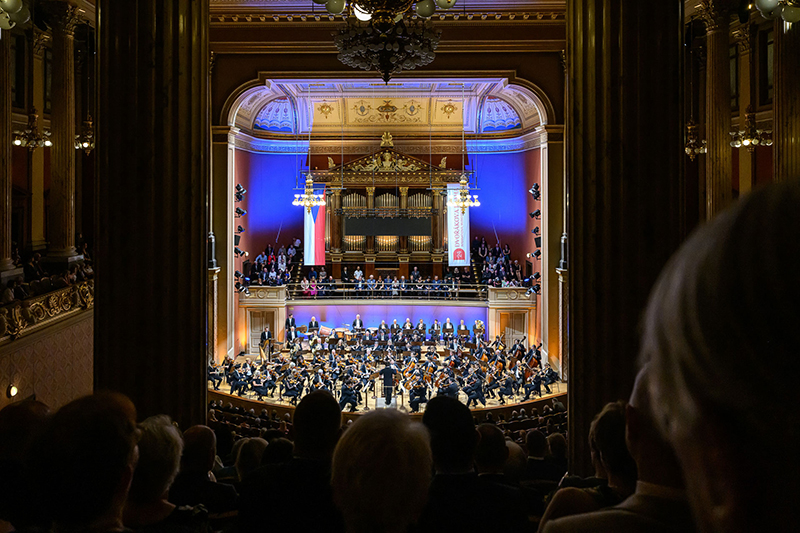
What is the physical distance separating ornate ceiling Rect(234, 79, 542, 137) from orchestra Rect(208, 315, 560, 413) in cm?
767

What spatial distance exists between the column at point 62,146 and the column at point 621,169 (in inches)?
470

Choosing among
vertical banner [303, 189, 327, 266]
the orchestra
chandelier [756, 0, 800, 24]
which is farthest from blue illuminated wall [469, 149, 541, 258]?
chandelier [756, 0, 800, 24]

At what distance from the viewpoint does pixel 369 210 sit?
71.1 feet

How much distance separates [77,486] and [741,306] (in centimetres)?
140

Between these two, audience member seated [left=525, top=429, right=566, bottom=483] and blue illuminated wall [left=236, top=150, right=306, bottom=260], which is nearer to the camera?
audience member seated [left=525, top=429, right=566, bottom=483]

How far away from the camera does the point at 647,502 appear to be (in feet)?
3.35

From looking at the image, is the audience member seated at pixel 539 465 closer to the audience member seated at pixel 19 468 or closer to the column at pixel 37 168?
the audience member seated at pixel 19 468

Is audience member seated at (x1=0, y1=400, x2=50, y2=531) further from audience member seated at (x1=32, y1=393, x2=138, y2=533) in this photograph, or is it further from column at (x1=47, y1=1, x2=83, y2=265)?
column at (x1=47, y1=1, x2=83, y2=265)

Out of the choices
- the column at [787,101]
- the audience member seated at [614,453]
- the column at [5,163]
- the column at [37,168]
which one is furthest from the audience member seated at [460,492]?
the column at [37,168]

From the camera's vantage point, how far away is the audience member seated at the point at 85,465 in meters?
1.36

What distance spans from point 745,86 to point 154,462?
16.1 metres

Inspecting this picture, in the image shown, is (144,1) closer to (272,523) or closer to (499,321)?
(272,523)

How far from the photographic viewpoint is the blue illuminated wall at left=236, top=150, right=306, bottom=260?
67.4 ft

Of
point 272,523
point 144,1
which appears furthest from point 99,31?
point 272,523
